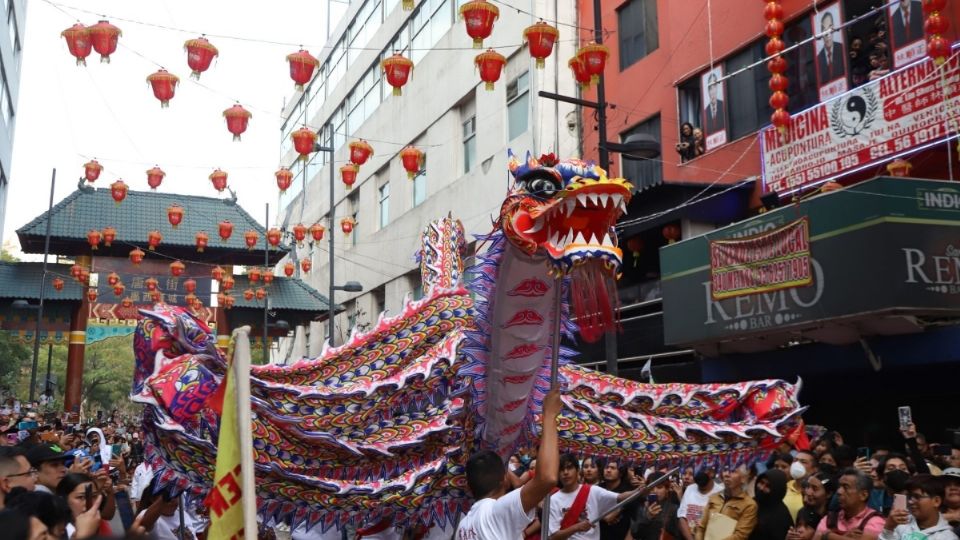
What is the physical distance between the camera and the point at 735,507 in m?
6.50

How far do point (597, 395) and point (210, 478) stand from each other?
222 cm

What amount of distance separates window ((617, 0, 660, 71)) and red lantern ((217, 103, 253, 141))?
7033 millimetres

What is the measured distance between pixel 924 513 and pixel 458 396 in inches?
99.7

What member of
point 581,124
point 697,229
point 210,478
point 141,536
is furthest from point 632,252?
point 141,536

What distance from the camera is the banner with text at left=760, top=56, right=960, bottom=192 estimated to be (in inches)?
396

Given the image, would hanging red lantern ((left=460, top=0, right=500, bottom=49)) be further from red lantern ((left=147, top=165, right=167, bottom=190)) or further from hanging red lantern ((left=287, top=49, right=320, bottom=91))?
red lantern ((left=147, top=165, right=167, bottom=190))

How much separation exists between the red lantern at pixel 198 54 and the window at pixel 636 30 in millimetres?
7834

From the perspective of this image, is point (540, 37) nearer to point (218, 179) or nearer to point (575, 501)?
point (575, 501)

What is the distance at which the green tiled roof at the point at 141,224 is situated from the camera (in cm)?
2570

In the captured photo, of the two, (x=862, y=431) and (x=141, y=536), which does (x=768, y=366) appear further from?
(x=141, y=536)

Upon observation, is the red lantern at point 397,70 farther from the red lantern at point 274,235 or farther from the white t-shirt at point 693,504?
the red lantern at point 274,235

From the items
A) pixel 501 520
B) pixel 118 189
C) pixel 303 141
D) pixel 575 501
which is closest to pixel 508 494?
→ pixel 501 520

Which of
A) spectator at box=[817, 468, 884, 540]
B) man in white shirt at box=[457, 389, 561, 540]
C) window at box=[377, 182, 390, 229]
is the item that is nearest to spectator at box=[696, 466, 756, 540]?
spectator at box=[817, 468, 884, 540]

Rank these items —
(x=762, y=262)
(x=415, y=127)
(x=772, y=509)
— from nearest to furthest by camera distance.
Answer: (x=772, y=509)
(x=762, y=262)
(x=415, y=127)
